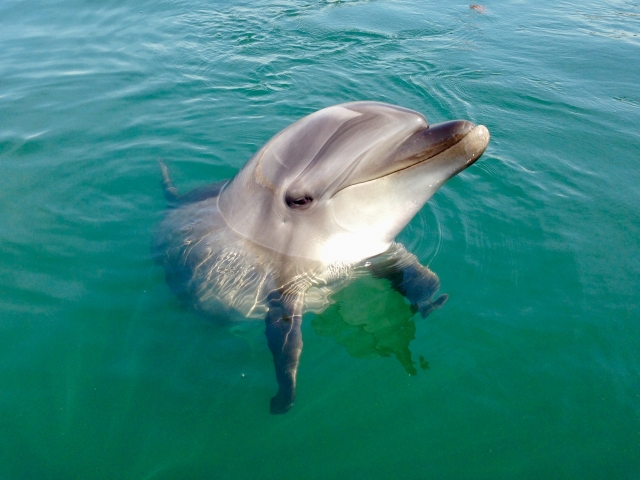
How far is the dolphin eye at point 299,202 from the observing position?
4.89 meters

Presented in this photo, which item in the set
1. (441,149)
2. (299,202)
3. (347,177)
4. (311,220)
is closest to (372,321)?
(311,220)

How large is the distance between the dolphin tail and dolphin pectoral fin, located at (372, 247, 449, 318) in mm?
3108

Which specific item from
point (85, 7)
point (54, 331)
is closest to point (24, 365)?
point (54, 331)

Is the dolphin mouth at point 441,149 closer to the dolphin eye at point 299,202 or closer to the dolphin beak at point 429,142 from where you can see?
the dolphin beak at point 429,142

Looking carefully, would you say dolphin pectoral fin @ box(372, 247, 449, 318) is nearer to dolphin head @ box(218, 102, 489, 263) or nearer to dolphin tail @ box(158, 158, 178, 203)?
dolphin head @ box(218, 102, 489, 263)

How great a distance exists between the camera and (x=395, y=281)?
576 centimetres

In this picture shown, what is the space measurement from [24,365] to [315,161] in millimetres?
3507

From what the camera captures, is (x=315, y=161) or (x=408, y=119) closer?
(x=408, y=119)

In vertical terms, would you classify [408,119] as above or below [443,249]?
above

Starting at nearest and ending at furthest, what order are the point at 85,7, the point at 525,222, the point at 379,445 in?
the point at 379,445 → the point at 525,222 → the point at 85,7

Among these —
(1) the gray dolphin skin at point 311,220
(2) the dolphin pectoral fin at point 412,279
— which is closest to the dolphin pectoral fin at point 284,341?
(1) the gray dolphin skin at point 311,220

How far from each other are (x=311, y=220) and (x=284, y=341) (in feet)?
3.96

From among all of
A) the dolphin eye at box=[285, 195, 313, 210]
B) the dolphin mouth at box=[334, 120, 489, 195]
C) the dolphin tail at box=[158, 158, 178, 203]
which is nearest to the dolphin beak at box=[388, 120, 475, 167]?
the dolphin mouth at box=[334, 120, 489, 195]

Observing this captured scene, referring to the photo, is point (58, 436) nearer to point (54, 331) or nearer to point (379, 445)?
point (54, 331)
